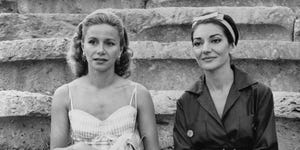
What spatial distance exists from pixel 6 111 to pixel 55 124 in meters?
0.33

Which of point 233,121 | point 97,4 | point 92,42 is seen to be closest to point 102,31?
point 92,42

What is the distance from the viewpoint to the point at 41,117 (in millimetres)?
3150

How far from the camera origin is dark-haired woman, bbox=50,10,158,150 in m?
2.88

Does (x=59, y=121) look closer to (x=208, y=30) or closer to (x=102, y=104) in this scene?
(x=102, y=104)

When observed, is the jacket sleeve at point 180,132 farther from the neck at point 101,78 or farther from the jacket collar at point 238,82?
the neck at point 101,78

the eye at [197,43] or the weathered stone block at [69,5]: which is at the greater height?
the weathered stone block at [69,5]

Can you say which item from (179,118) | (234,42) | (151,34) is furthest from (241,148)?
(151,34)

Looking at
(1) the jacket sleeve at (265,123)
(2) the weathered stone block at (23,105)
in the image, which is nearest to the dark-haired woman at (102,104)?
(2) the weathered stone block at (23,105)

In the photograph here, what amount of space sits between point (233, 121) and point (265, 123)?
0.57 feet

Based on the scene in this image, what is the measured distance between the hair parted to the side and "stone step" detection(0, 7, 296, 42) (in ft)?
3.39

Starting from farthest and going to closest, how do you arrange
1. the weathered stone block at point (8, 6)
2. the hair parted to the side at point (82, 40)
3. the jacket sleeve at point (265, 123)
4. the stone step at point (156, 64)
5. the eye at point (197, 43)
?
the weathered stone block at point (8, 6) → the stone step at point (156, 64) → the hair parted to the side at point (82, 40) → the eye at point (197, 43) → the jacket sleeve at point (265, 123)

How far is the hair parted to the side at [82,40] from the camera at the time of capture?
301cm

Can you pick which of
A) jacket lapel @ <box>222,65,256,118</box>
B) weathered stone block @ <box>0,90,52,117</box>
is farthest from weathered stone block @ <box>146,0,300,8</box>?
weathered stone block @ <box>0,90,52,117</box>

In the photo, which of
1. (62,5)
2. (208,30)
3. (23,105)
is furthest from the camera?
(62,5)
